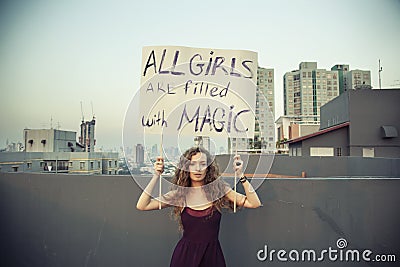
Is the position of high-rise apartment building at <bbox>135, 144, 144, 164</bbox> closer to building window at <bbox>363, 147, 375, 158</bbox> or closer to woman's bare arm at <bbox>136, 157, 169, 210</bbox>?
woman's bare arm at <bbox>136, 157, 169, 210</bbox>

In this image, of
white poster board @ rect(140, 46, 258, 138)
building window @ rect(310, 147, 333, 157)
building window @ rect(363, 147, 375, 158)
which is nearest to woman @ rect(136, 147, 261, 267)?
white poster board @ rect(140, 46, 258, 138)

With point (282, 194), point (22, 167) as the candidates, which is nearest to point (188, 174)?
point (282, 194)

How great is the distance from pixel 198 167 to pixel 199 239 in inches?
13.6

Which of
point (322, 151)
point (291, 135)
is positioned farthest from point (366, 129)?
point (291, 135)

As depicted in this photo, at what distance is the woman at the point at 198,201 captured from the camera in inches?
70.4

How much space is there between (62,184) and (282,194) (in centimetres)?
141

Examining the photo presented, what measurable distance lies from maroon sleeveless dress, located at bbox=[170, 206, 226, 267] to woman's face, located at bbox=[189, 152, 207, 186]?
16cm

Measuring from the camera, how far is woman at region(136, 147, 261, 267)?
1.79 metres

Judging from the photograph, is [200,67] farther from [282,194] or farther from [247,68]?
[282,194]

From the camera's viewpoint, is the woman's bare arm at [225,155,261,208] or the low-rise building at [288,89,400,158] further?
the low-rise building at [288,89,400,158]

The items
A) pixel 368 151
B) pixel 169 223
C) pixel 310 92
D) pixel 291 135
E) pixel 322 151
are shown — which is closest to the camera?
pixel 169 223

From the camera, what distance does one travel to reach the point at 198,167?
1.83m

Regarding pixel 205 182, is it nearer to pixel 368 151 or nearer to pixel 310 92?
pixel 368 151

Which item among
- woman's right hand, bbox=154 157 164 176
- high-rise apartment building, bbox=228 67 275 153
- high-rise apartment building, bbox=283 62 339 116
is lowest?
woman's right hand, bbox=154 157 164 176
